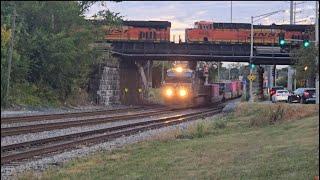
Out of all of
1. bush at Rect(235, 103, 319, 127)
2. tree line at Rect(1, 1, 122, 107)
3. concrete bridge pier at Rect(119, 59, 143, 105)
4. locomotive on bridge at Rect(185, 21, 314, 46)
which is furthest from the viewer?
locomotive on bridge at Rect(185, 21, 314, 46)

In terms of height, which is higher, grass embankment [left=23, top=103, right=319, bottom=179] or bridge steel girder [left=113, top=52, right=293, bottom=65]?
bridge steel girder [left=113, top=52, right=293, bottom=65]

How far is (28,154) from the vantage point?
16.8 metres

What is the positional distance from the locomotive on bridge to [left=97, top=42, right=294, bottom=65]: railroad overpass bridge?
4.50 feet

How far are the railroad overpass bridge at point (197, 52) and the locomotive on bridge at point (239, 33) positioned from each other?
54.0 inches

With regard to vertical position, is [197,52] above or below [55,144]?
above

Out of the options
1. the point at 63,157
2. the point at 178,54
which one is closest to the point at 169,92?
the point at 178,54

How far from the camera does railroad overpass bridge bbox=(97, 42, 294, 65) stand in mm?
69125

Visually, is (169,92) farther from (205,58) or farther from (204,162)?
(204,162)

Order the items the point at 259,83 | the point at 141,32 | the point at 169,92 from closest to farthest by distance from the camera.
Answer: the point at 169,92 < the point at 141,32 < the point at 259,83

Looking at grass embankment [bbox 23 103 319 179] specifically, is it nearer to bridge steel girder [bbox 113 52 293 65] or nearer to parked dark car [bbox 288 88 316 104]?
parked dark car [bbox 288 88 316 104]

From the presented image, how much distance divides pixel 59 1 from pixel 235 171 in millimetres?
9183

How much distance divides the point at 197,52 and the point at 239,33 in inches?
282

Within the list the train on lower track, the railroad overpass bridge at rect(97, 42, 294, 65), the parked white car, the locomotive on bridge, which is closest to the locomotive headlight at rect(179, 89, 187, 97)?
the train on lower track

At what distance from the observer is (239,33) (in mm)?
74188
